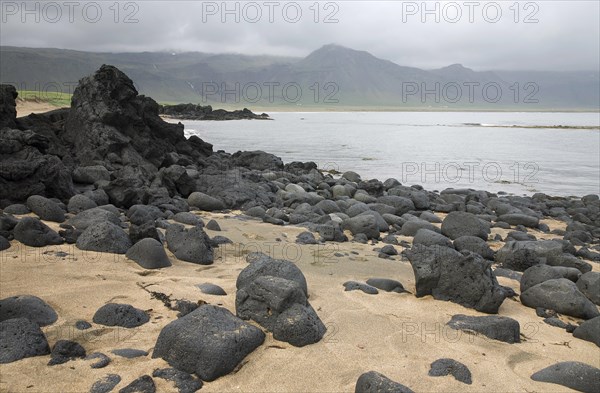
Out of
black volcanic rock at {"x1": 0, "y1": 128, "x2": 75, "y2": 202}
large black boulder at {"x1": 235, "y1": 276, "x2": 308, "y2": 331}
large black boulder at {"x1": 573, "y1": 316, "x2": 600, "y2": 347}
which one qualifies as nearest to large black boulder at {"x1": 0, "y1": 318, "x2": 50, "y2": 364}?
large black boulder at {"x1": 235, "y1": 276, "x2": 308, "y2": 331}

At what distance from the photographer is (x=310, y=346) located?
410 centimetres

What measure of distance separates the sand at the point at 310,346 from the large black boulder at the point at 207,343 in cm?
9

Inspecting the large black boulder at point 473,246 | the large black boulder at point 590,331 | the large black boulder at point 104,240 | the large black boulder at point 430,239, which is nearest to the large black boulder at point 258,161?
the large black boulder at point 430,239

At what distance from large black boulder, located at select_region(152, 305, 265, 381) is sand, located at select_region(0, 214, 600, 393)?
0.09 m

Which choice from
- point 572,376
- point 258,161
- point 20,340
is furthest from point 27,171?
point 258,161

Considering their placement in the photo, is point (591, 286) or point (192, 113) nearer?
point (591, 286)

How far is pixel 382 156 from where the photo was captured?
28016 millimetres

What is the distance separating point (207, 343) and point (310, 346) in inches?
33.9

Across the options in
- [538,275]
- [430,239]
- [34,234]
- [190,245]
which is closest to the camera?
[34,234]

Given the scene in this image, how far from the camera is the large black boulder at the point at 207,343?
11.8ft

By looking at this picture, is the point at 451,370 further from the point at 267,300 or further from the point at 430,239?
the point at 430,239

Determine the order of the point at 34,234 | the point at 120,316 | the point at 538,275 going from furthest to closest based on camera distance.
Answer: the point at 538,275, the point at 34,234, the point at 120,316

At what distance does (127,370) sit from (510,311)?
3928 mm

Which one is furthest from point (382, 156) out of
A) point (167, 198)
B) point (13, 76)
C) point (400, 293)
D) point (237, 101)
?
point (13, 76)
